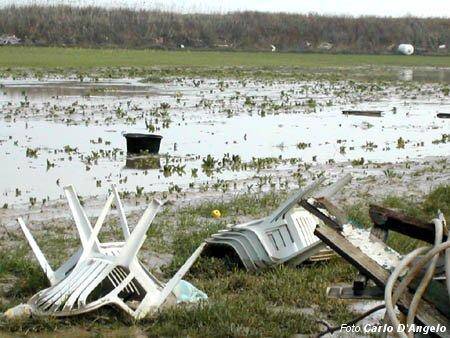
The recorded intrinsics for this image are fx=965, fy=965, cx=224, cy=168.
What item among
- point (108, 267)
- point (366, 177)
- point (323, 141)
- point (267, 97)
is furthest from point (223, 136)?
point (108, 267)

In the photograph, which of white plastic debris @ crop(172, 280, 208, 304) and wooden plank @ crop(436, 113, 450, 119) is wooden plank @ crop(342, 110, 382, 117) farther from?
white plastic debris @ crop(172, 280, 208, 304)

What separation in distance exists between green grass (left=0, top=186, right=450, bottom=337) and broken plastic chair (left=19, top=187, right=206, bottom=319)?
0.39 feet

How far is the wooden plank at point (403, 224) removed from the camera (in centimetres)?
573

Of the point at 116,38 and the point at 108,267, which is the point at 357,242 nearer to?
the point at 108,267

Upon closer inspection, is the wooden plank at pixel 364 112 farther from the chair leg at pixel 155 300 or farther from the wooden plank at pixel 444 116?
the chair leg at pixel 155 300

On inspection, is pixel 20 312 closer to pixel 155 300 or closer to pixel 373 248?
pixel 155 300

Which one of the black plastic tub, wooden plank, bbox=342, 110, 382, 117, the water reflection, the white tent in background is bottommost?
the white tent in background

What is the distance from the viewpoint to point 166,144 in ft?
61.2

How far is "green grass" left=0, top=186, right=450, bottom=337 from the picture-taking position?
6.79 metres

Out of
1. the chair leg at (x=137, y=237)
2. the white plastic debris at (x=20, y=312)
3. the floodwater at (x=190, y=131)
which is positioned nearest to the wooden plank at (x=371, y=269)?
the chair leg at (x=137, y=237)

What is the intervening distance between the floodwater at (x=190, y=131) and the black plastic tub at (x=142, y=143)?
8.2 inches

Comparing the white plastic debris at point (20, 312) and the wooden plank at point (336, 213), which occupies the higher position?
the wooden plank at point (336, 213)

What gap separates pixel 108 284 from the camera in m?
7.19

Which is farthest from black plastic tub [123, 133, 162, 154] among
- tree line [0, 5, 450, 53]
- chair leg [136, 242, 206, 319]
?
tree line [0, 5, 450, 53]
